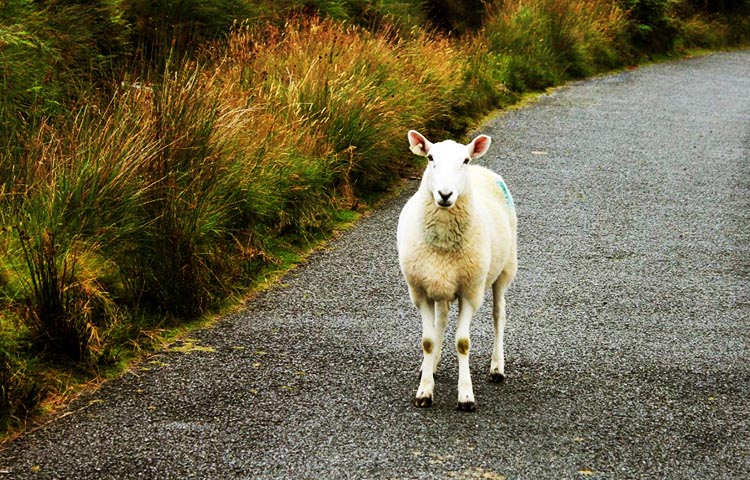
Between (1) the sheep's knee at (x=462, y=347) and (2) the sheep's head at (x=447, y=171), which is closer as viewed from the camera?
(2) the sheep's head at (x=447, y=171)

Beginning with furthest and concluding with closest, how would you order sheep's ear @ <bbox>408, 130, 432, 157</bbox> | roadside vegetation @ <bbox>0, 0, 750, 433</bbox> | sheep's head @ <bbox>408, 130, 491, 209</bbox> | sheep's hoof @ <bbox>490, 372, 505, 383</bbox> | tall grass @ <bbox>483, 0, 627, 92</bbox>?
tall grass @ <bbox>483, 0, 627, 92</bbox> → sheep's hoof @ <bbox>490, 372, 505, 383</bbox> → roadside vegetation @ <bbox>0, 0, 750, 433</bbox> → sheep's ear @ <bbox>408, 130, 432, 157</bbox> → sheep's head @ <bbox>408, 130, 491, 209</bbox>

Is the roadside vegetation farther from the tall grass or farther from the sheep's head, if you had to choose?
the tall grass

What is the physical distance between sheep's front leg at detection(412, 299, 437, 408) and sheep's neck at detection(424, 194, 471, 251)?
35cm

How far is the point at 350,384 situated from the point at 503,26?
13651 mm

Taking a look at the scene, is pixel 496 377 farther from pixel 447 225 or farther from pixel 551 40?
pixel 551 40

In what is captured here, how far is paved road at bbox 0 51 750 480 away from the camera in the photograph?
5.24 m

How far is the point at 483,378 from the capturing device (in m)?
6.50

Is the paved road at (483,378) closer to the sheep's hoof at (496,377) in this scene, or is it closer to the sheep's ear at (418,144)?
the sheep's hoof at (496,377)

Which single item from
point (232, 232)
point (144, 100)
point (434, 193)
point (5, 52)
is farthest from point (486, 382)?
point (5, 52)

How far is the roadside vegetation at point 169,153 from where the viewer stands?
633 cm

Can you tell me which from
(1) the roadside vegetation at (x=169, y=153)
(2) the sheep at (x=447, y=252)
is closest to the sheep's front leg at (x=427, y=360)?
(2) the sheep at (x=447, y=252)

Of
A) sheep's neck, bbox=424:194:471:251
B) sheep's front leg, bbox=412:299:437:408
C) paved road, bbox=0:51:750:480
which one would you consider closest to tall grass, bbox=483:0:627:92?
paved road, bbox=0:51:750:480

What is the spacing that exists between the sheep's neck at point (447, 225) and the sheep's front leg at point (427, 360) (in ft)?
1.15

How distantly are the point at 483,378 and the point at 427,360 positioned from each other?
0.65m
